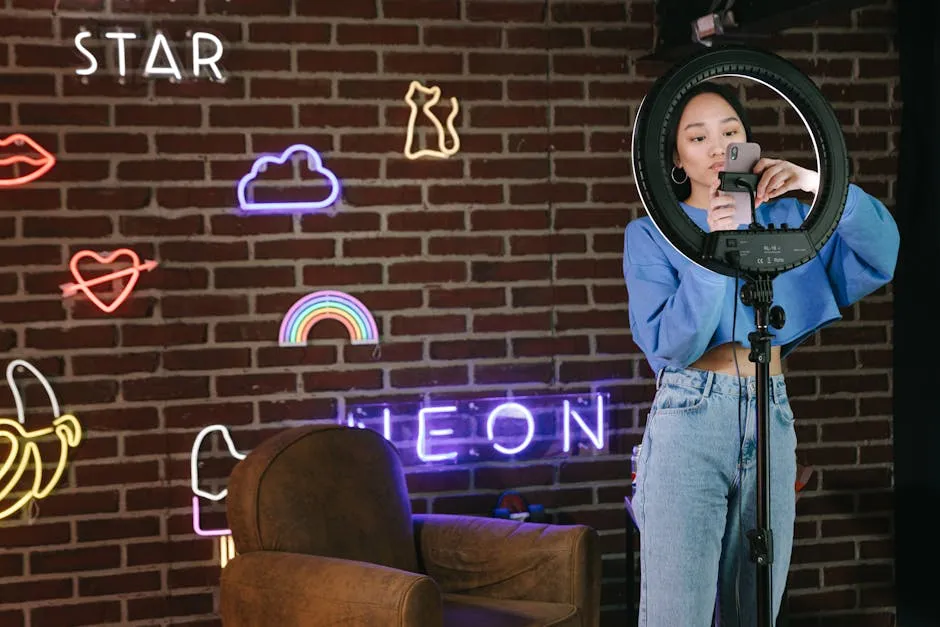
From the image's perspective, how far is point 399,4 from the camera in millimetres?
3223

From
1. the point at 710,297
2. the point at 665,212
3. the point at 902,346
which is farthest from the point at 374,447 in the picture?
the point at 902,346

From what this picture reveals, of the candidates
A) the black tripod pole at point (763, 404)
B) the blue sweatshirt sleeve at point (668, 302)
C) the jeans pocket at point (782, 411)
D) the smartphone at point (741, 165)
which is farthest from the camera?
the jeans pocket at point (782, 411)

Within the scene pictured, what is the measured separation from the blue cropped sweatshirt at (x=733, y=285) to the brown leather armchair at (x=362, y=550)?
2.45 feet

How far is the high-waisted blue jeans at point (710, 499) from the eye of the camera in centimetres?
208

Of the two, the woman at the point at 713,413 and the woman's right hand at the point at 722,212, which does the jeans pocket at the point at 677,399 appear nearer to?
the woman at the point at 713,413

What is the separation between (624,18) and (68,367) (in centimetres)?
203

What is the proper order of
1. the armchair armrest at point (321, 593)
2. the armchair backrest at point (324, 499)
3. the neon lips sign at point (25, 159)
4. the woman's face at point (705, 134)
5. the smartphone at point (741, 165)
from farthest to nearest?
the neon lips sign at point (25, 159) → the armchair backrest at point (324, 499) → the armchair armrest at point (321, 593) → the woman's face at point (705, 134) → the smartphone at point (741, 165)

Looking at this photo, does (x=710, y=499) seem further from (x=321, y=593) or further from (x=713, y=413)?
(x=321, y=593)

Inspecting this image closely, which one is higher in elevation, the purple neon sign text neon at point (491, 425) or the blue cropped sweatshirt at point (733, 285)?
the blue cropped sweatshirt at point (733, 285)

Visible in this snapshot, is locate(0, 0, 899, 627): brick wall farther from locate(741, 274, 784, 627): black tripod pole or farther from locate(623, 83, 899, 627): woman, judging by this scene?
locate(741, 274, 784, 627): black tripod pole

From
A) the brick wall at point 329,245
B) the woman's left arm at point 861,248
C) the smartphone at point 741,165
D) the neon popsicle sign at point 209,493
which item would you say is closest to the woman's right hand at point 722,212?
the smartphone at point 741,165

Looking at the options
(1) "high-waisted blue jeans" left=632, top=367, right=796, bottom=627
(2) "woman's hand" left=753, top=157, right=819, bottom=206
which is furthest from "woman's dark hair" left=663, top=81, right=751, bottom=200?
(1) "high-waisted blue jeans" left=632, top=367, right=796, bottom=627

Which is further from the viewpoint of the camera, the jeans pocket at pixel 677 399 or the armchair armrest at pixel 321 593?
the armchair armrest at pixel 321 593

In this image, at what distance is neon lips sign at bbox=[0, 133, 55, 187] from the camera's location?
305 centimetres
